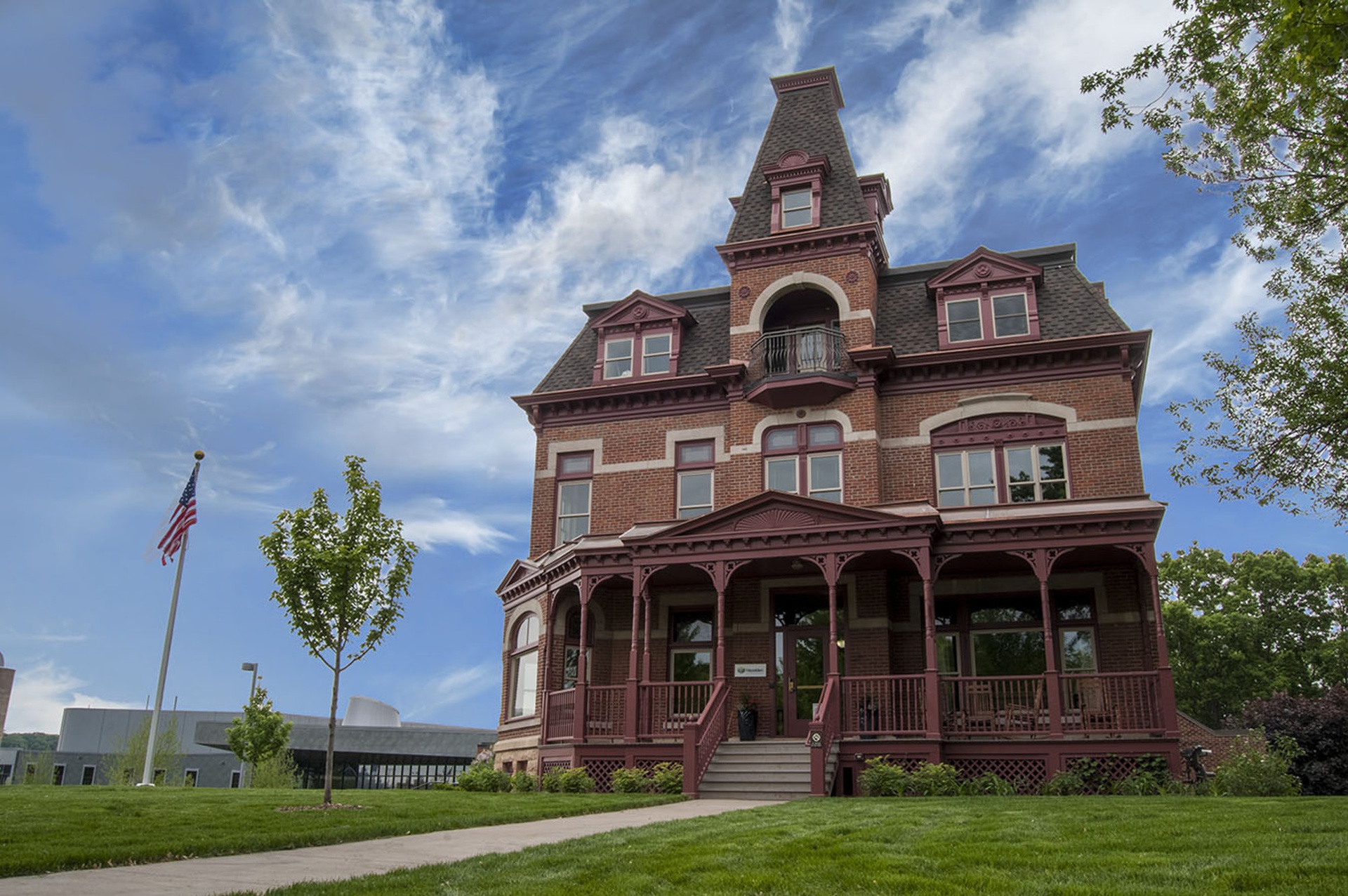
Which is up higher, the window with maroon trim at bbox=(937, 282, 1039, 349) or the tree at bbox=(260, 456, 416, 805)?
the window with maroon trim at bbox=(937, 282, 1039, 349)

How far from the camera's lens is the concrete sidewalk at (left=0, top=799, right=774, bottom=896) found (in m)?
8.09

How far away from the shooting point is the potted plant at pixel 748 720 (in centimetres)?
2377

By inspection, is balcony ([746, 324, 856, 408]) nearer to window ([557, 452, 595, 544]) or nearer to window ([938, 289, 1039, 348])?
window ([938, 289, 1039, 348])

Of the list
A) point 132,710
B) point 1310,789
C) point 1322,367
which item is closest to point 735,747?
point 1310,789

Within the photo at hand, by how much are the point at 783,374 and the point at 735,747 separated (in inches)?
364

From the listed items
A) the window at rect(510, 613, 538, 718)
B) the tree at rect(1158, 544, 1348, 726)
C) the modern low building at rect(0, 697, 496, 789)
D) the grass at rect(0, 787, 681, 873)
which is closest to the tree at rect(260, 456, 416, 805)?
the grass at rect(0, 787, 681, 873)

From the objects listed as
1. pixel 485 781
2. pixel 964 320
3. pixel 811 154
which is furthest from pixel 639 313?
pixel 485 781

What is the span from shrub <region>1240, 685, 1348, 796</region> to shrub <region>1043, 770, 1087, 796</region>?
590 centimetres

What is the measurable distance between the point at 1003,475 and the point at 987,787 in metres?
7.89

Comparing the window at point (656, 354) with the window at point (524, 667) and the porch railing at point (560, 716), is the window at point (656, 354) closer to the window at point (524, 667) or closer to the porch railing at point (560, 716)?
the window at point (524, 667)

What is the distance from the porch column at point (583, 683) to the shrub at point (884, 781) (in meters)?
6.55

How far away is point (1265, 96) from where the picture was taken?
13.2 meters

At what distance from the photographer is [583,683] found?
2411 cm

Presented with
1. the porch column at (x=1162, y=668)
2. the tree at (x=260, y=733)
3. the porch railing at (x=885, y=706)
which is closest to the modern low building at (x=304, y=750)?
the tree at (x=260, y=733)
